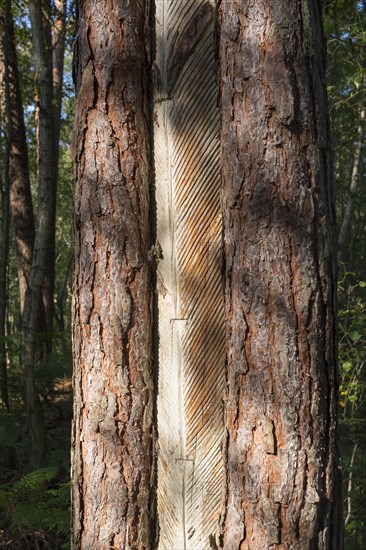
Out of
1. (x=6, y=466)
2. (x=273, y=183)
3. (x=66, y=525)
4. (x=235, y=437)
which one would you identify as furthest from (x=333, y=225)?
(x=6, y=466)

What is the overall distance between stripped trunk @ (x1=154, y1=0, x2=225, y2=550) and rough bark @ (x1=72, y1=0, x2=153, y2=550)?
63 mm

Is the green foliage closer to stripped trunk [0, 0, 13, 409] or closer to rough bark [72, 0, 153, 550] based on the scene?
rough bark [72, 0, 153, 550]

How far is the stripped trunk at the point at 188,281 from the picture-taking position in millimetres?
1860

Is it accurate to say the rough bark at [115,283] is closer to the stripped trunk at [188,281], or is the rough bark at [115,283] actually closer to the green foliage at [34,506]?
the stripped trunk at [188,281]

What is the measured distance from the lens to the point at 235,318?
1678mm

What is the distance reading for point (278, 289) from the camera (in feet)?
5.32

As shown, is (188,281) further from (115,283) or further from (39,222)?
(39,222)

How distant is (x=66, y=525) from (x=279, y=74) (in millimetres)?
3070

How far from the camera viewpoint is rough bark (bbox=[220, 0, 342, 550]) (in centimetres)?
161

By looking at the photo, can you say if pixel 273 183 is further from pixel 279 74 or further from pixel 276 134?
pixel 279 74

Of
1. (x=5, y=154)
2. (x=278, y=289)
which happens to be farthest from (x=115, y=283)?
(x=5, y=154)

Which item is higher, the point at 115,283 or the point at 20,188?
the point at 20,188

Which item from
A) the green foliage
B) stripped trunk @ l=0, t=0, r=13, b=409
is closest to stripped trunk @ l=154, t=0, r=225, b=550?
the green foliage

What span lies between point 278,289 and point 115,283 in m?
0.56
